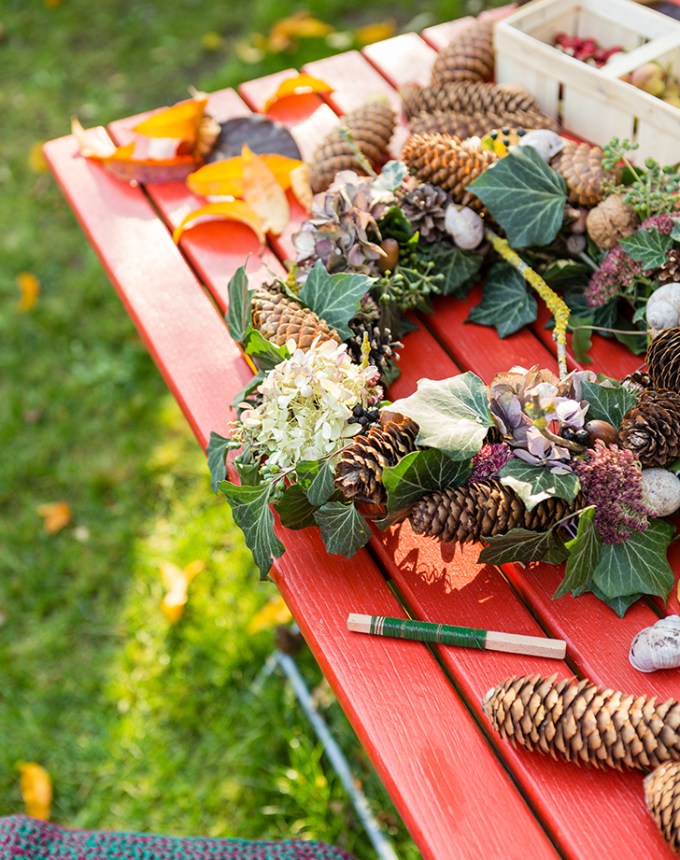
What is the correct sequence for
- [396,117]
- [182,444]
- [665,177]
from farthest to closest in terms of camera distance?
[182,444] → [396,117] → [665,177]

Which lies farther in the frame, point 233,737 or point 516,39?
point 233,737

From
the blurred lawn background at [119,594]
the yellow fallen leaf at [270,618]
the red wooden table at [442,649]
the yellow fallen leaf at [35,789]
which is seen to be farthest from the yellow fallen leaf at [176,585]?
the red wooden table at [442,649]

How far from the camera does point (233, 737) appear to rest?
1944 millimetres

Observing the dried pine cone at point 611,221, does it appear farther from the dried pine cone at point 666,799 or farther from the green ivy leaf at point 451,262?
the dried pine cone at point 666,799

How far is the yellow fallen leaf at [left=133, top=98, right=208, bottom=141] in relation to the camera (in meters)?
1.78

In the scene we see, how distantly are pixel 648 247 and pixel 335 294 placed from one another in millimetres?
434

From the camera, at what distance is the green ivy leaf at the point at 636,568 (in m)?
1.05

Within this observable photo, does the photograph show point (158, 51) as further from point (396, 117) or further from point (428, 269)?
point (428, 269)

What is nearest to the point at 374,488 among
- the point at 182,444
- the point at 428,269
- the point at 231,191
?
the point at 428,269

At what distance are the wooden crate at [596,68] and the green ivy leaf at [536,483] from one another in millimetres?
696

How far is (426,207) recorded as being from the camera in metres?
1.40

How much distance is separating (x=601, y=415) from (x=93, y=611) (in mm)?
1475

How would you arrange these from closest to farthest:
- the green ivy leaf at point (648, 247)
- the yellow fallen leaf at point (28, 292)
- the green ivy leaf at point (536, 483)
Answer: the green ivy leaf at point (536, 483), the green ivy leaf at point (648, 247), the yellow fallen leaf at point (28, 292)

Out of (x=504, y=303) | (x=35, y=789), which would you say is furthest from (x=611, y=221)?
(x=35, y=789)
